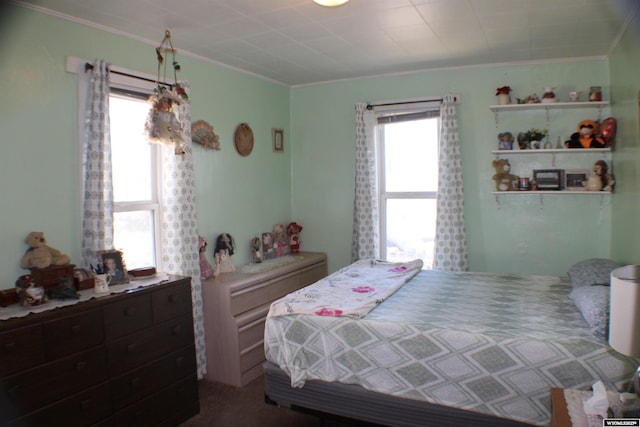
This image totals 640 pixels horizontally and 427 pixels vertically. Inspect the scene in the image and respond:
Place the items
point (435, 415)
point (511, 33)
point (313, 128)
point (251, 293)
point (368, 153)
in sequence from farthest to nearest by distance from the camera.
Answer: point (313, 128) < point (368, 153) < point (251, 293) < point (511, 33) < point (435, 415)

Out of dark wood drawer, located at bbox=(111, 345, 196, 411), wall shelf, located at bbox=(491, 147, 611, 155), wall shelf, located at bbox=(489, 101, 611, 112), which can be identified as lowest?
dark wood drawer, located at bbox=(111, 345, 196, 411)

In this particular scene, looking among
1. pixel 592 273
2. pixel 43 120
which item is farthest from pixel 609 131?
pixel 43 120

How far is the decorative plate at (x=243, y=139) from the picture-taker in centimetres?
403

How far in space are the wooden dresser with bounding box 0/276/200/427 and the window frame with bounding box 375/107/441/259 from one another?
2322 millimetres

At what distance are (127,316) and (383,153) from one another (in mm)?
2955

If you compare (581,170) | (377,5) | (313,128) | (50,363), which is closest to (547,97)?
(581,170)

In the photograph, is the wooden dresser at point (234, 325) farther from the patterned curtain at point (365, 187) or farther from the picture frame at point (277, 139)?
the picture frame at point (277, 139)

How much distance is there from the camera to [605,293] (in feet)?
7.88

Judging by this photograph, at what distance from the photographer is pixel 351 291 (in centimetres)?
308

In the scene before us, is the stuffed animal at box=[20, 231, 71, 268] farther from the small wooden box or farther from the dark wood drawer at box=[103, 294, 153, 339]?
the dark wood drawer at box=[103, 294, 153, 339]

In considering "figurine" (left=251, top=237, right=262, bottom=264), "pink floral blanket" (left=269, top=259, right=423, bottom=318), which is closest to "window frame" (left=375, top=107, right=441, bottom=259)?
"pink floral blanket" (left=269, top=259, right=423, bottom=318)

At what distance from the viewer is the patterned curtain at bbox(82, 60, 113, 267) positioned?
2703 millimetres

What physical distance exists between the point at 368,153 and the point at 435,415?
2712mm

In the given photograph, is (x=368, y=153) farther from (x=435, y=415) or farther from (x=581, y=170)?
(x=435, y=415)
